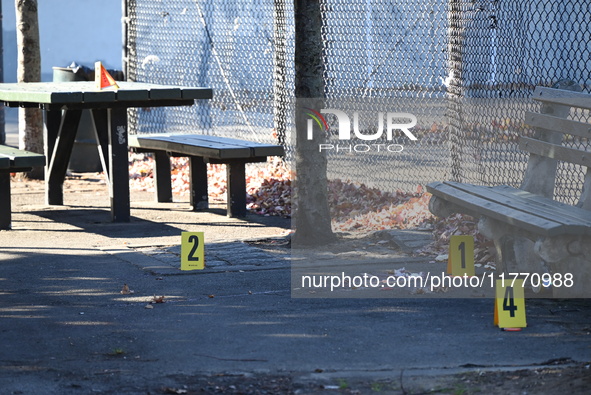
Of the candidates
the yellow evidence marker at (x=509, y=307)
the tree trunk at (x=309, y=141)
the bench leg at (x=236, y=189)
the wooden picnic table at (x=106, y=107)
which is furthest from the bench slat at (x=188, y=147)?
the yellow evidence marker at (x=509, y=307)

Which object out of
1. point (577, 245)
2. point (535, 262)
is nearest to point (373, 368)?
point (577, 245)

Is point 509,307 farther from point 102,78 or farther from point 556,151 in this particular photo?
point 102,78

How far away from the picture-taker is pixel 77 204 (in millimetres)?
9812

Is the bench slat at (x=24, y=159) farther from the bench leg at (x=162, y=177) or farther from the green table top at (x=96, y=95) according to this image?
the bench leg at (x=162, y=177)

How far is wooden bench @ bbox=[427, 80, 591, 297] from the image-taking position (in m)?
4.91

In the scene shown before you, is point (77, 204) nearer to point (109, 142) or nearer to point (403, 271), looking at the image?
point (109, 142)

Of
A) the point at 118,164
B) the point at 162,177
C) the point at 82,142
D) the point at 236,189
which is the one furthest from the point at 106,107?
the point at 82,142

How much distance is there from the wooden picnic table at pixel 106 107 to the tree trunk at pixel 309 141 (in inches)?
58.3

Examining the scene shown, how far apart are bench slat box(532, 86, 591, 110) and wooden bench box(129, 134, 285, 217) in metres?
3.09

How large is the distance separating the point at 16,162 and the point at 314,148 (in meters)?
2.44

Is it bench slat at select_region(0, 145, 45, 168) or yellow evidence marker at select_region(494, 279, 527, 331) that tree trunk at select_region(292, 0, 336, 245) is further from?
yellow evidence marker at select_region(494, 279, 527, 331)

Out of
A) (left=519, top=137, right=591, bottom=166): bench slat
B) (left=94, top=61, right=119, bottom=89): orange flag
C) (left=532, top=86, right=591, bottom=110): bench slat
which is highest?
(left=94, top=61, right=119, bottom=89): orange flag

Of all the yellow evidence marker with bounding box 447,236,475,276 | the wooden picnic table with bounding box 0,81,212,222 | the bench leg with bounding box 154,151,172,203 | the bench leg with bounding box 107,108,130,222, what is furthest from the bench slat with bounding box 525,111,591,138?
the bench leg with bounding box 154,151,172,203

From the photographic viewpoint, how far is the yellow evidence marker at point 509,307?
4.91 meters
